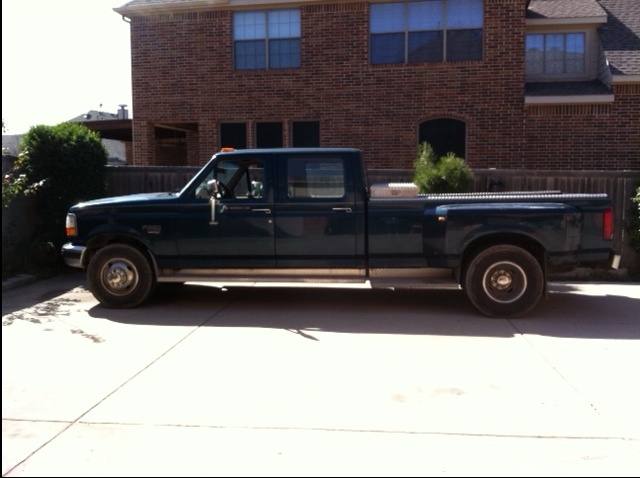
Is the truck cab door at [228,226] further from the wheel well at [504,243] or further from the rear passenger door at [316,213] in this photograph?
the wheel well at [504,243]

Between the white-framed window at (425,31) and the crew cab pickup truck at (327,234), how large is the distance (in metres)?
7.97

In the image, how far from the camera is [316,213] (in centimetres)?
769

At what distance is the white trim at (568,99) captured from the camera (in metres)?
13.9

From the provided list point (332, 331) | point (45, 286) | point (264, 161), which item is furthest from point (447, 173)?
point (45, 286)

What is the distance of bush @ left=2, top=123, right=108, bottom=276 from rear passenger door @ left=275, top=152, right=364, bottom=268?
4.52m

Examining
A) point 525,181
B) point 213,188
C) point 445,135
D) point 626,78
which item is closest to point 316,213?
point 213,188

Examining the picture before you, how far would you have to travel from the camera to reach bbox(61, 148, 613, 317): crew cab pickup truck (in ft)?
24.2

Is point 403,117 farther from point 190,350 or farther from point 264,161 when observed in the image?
point 190,350

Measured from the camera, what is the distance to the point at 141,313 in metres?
7.80

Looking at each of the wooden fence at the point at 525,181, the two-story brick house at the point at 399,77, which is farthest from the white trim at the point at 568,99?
the wooden fence at the point at 525,181

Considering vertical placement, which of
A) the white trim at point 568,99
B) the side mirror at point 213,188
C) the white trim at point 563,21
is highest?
the white trim at point 563,21

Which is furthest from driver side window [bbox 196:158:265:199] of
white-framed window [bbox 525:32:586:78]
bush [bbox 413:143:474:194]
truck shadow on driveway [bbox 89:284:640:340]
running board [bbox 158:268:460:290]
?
white-framed window [bbox 525:32:586:78]

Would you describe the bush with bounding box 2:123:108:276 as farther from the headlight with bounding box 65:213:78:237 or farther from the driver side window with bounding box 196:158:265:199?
the driver side window with bounding box 196:158:265:199

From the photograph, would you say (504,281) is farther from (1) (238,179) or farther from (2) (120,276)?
(2) (120,276)
